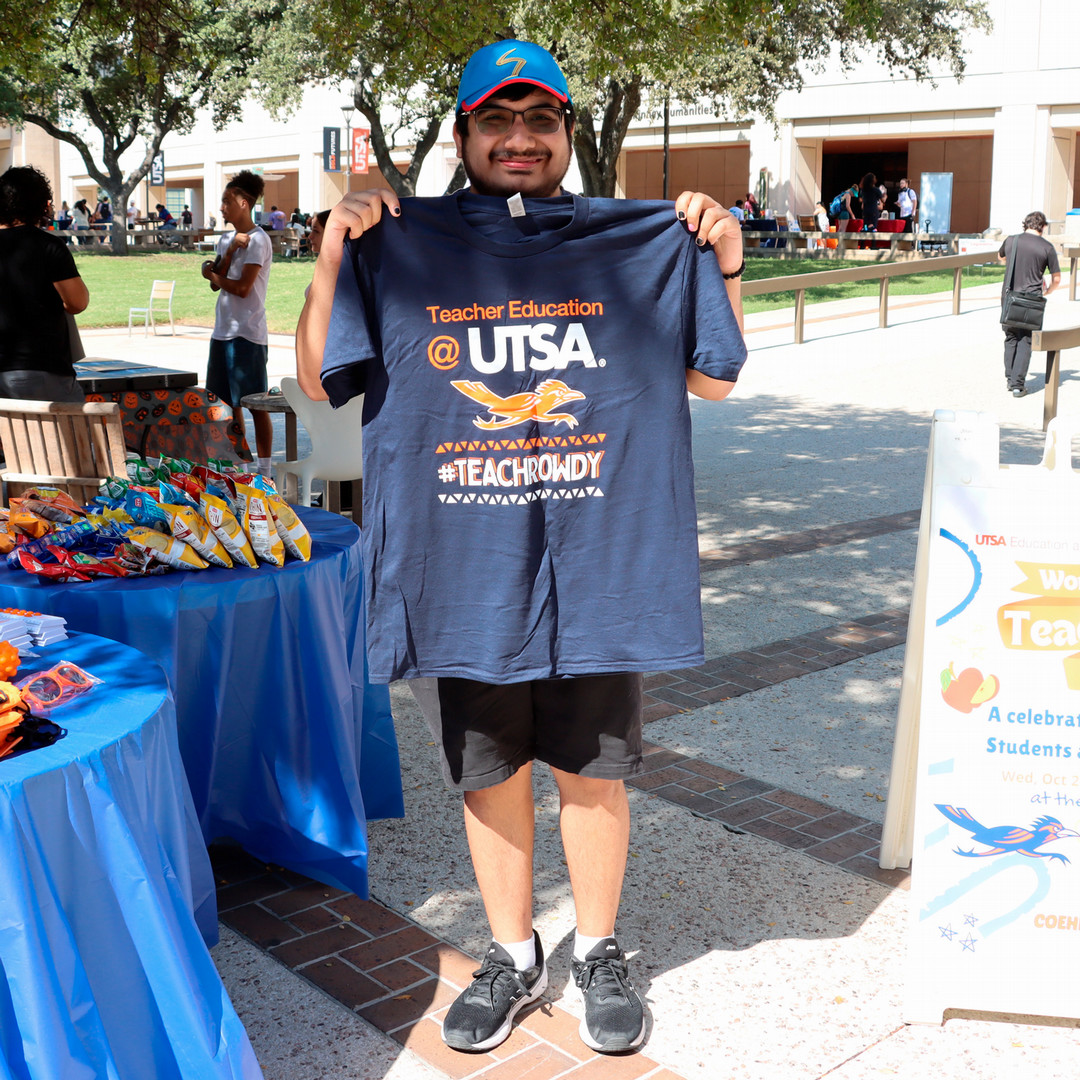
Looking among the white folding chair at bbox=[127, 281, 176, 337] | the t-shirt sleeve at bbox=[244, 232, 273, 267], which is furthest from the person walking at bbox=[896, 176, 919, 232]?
the t-shirt sleeve at bbox=[244, 232, 273, 267]

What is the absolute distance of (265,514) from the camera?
344cm

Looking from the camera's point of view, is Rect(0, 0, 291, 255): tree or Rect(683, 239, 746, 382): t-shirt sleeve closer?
Rect(683, 239, 746, 382): t-shirt sleeve

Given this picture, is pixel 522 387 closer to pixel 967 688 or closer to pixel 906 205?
pixel 967 688

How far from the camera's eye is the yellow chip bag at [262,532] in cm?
343

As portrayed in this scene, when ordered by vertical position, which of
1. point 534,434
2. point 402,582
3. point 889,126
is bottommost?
point 402,582

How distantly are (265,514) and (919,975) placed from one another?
6.65 feet

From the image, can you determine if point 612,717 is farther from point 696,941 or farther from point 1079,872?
point 1079,872

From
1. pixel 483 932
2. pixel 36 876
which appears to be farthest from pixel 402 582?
pixel 483 932

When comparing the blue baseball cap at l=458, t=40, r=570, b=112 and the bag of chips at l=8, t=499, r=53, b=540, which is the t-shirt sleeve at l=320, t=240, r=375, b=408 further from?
the bag of chips at l=8, t=499, r=53, b=540

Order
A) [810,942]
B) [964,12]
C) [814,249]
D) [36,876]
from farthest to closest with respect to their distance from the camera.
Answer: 1. [814,249]
2. [964,12]
3. [810,942]
4. [36,876]

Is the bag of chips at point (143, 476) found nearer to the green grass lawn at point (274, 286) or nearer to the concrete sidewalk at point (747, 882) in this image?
the concrete sidewalk at point (747, 882)

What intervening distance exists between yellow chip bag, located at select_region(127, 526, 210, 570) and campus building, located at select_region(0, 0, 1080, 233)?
99.7 ft

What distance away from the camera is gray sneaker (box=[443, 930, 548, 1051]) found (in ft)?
9.23

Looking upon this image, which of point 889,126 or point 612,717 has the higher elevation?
point 889,126
